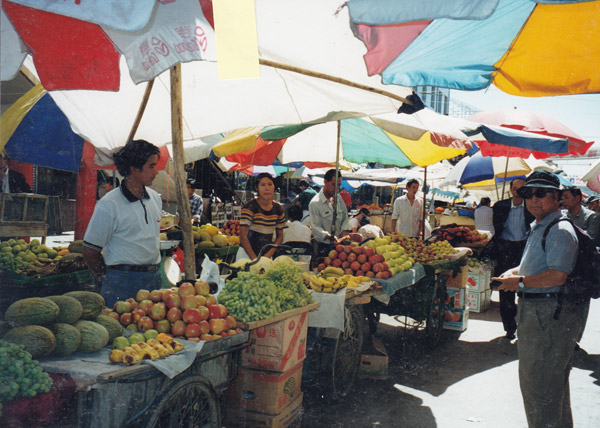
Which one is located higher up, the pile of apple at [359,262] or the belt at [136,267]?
the belt at [136,267]

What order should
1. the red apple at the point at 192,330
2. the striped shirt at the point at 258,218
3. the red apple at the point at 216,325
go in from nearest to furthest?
the red apple at the point at 192,330, the red apple at the point at 216,325, the striped shirt at the point at 258,218

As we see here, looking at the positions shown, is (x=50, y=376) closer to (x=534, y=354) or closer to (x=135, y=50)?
(x=135, y=50)

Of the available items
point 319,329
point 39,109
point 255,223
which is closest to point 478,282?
point 255,223

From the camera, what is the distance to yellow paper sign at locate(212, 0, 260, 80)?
2699mm

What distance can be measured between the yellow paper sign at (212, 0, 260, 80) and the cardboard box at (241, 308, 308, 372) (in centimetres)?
188

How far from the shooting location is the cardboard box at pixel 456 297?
741 cm

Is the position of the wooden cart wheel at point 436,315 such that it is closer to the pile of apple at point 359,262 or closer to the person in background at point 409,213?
the pile of apple at point 359,262

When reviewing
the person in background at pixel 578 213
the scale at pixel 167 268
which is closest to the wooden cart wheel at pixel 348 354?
the scale at pixel 167 268

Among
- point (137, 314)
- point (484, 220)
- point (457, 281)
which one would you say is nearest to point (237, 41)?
point (137, 314)

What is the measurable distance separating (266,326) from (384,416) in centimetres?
182

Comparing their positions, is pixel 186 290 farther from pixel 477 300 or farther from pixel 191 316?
pixel 477 300

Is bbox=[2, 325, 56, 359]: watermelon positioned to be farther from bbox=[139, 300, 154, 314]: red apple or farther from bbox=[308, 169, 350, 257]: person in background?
bbox=[308, 169, 350, 257]: person in background

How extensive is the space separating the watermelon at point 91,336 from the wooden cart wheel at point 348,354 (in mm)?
2527

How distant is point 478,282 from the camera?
9.13 meters
